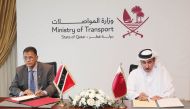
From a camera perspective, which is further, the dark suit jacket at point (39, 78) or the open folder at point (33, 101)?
the dark suit jacket at point (39, 78)

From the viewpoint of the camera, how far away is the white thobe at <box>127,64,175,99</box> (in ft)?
13.8

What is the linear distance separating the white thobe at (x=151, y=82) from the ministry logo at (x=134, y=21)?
106cm

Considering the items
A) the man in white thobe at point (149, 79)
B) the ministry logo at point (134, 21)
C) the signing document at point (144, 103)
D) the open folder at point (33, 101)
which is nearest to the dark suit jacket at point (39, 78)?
the open folder at point (33, 101)

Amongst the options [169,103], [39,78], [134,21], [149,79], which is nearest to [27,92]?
[39,78]

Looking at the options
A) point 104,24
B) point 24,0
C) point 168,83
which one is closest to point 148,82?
point 168,83

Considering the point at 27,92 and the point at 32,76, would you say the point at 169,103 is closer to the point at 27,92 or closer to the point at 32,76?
the point at 27,92

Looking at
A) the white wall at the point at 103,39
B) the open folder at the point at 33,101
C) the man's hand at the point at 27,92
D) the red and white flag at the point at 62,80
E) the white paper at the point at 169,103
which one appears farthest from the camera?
the white wall at the point at 103,39

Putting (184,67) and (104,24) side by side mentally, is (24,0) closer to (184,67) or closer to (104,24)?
(104,24)

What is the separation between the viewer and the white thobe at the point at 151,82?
4199mm

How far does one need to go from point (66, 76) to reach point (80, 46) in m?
2.00

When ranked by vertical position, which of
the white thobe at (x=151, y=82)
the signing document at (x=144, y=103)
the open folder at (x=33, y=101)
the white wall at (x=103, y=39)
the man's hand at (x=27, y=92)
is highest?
the white wall at (x=103, y=39)

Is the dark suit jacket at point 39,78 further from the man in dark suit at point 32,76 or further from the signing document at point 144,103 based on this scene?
the signing document at point 144,103

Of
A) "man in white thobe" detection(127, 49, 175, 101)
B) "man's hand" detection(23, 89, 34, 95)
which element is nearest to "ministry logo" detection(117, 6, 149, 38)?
"man in white thobe" detection(127, 49, 175, 101)

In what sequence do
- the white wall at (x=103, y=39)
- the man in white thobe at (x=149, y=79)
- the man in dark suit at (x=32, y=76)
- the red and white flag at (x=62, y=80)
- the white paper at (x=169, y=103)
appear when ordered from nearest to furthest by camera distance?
the white paper at (x=169, y=103)
the red and white flag at (x=62, y=80)
the man in white thobe at (x=149, y=79)
the man in dark suit at (x=32, y=76)
the white wall at (x=103, y=39)
